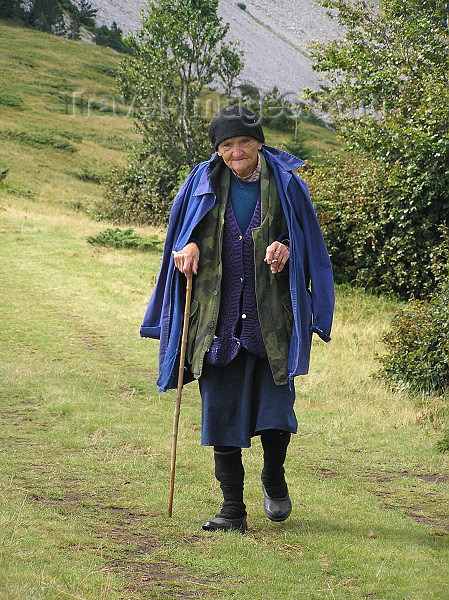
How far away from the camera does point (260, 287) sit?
469cm

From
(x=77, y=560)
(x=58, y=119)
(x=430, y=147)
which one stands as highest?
(x=430, y=147)

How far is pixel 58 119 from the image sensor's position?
53906 mm

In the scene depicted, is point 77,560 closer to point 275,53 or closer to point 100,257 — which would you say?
point 100,257

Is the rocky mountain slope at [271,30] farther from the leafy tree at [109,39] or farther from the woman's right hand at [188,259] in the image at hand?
the woman's right hand at [188,259]

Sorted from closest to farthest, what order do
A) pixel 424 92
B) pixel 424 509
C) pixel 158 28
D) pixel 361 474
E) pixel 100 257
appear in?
1. pixel 424 509
2. pixel 361 474
3. pixel 424 92
4. pixel 100 257
5. pixel 158 28

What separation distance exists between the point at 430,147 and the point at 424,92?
5.87ft

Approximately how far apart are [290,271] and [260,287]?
0.19m

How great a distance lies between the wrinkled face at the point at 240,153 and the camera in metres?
4.73

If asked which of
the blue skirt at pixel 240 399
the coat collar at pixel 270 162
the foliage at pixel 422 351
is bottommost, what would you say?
the foliage at pixel 422 351

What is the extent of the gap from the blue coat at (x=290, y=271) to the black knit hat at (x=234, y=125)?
196 mm

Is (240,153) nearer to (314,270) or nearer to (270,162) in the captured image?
(270,162)

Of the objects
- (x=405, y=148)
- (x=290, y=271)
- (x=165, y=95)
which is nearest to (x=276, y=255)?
(x=290, y=271)

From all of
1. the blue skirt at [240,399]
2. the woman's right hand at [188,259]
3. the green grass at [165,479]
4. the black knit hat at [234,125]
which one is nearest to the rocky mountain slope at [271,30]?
the green grass at [165,479]

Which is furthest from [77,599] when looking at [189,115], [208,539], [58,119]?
[58,119]
